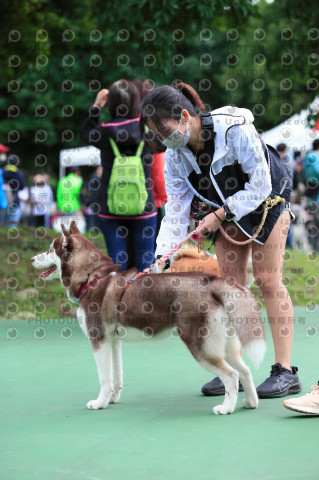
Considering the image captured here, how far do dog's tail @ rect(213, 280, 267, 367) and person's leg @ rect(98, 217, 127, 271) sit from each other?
2880 millimetres

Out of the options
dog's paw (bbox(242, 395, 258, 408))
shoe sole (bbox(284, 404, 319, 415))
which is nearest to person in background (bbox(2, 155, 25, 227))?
dog's paw (bbox(242, 395, 258, 408))

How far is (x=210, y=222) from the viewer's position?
4977mm

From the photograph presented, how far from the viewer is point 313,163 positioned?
14.8m

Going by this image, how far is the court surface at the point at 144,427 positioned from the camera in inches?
147

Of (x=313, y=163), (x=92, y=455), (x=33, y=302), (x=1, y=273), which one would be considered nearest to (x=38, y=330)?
(x=33, y=302)

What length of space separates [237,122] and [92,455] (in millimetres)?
2234

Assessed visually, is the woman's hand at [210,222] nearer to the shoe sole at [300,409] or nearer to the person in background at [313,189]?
the shoe sole at [300,409]

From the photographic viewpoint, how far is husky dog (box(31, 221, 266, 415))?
15.5ft

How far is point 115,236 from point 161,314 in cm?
273

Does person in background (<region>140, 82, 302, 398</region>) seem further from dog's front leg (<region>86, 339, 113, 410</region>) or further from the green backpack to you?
the green backpack

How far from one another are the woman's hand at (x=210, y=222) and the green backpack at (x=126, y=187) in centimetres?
235

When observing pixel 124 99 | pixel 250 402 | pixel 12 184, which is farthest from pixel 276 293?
pixel 12 184

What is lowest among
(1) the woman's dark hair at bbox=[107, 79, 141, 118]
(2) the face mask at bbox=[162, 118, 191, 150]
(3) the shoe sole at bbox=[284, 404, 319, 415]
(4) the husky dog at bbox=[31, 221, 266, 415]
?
(3) the shoe sole at bbox=[284, 404, 319, 415]

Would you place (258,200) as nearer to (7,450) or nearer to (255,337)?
(255,337)
